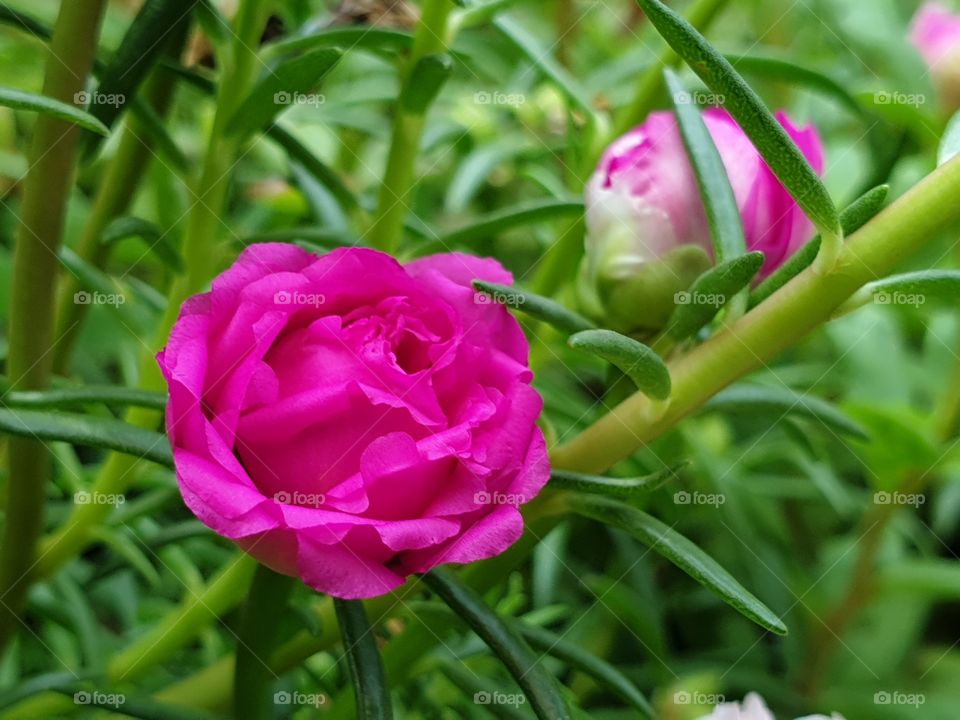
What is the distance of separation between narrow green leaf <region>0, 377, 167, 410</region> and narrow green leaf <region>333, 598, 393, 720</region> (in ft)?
0.34

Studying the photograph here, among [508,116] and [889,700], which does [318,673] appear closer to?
[889,700]

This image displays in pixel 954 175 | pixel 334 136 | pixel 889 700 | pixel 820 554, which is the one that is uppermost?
pixel 334 136

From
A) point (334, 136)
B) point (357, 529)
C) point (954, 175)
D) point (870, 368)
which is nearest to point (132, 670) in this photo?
point (357, 529)

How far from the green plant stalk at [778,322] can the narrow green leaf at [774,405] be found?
0.26 feet

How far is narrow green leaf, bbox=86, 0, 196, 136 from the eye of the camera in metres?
0.42

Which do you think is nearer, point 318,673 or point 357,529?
point 357,529

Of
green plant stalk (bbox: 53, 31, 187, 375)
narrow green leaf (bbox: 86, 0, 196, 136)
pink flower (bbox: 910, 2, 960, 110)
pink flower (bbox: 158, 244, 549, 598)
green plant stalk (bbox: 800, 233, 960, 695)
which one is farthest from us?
pink flower (bbox: 910, 2, 960, 110)

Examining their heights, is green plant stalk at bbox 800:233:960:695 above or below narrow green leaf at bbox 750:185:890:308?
below

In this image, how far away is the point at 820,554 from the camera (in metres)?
0.97

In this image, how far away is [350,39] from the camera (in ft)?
1.56

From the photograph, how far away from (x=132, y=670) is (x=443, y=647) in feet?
0.50

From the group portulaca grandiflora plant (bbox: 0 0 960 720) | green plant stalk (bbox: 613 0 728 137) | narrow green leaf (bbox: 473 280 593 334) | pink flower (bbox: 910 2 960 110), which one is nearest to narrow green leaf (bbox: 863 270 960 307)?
portulaca grandiflora plant (bbox: 0 0 960 720)

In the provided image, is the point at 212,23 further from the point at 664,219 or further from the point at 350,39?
the point at 664,219

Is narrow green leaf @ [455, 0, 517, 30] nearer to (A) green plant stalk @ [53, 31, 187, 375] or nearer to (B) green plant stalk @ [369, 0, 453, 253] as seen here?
(B) green plant stalk @ [369, 0, 453, 253]
